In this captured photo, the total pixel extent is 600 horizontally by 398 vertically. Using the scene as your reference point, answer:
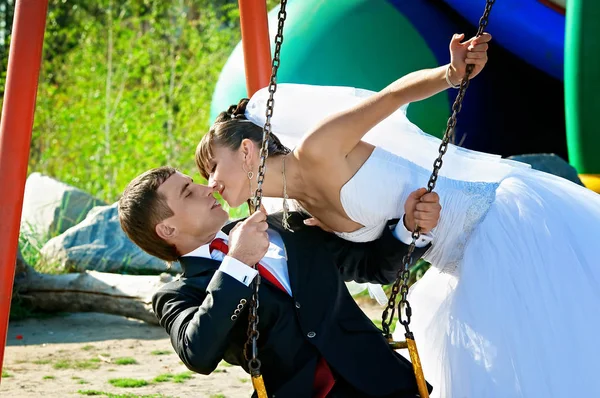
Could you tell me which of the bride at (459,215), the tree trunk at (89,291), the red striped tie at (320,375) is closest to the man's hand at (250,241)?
the red striped tie at (320,375)

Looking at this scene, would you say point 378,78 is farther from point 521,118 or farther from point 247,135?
point 247,135

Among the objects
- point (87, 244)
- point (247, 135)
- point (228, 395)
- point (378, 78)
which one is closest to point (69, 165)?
point (87, 244)

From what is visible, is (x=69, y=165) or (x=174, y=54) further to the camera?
(x=174, y=54)

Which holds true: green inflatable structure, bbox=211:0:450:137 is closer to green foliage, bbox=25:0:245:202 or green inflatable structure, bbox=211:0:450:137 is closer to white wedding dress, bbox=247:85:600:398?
green foliage, bbox=25:0:245:202

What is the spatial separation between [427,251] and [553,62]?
14.2 feet

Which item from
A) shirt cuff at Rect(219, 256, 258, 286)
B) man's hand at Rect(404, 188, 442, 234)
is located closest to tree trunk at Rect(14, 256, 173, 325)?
man's hand at Rect(404, 188, 442, 234)

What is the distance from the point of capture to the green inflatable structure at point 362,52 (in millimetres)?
6766

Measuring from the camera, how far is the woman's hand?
2.45 metres

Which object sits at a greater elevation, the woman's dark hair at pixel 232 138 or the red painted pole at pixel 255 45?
the red painted pole at pixel 255 45

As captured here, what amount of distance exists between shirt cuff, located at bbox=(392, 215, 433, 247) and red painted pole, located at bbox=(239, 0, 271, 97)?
1.24 m

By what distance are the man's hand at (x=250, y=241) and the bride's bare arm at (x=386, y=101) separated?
1.12 ft

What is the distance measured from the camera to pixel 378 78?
6742mm

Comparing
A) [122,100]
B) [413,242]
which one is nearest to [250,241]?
[413,242]

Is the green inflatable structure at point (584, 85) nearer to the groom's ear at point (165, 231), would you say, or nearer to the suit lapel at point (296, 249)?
the suit lapel at point (296, 249)
